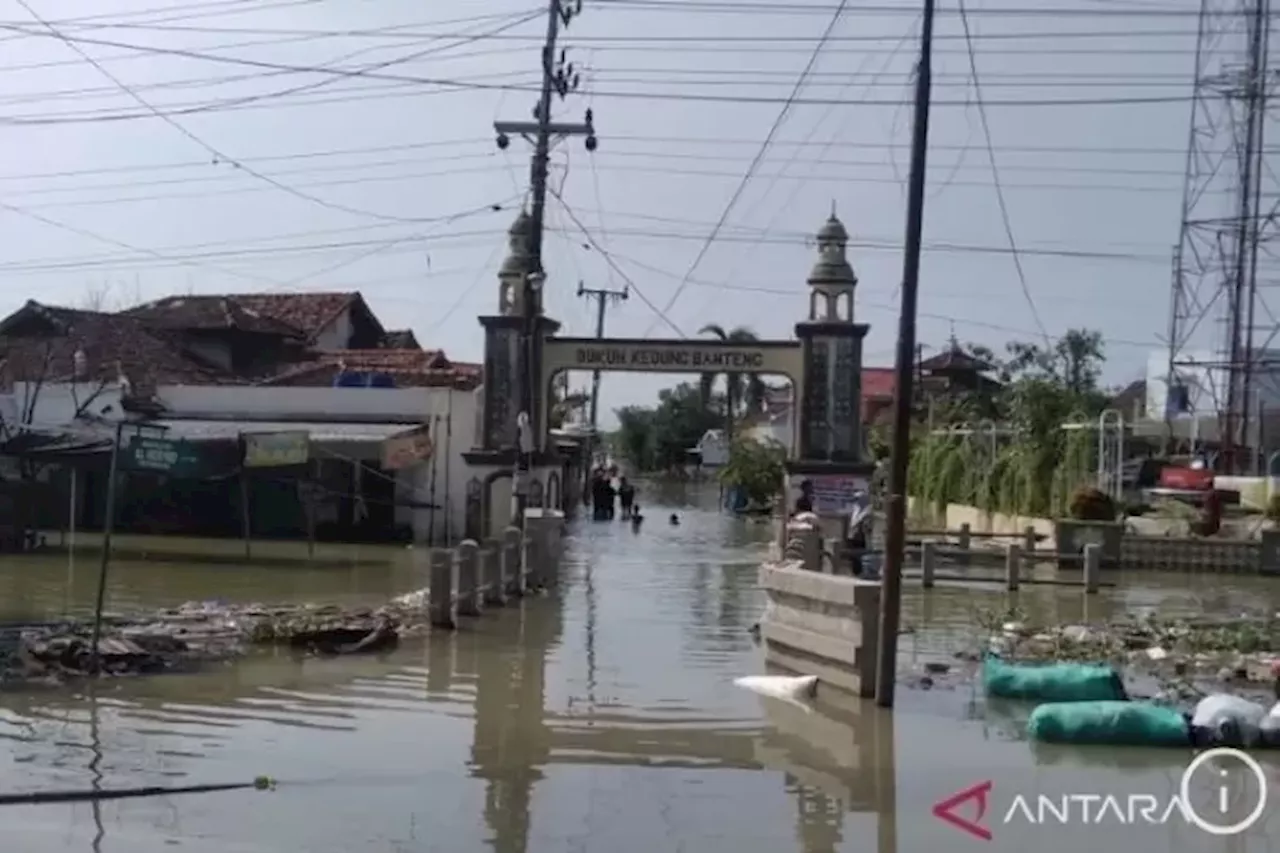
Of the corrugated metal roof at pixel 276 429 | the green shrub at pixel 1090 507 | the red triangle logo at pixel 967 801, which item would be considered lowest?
the red triangle logo at pixel 967 801

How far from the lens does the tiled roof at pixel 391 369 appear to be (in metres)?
41.5

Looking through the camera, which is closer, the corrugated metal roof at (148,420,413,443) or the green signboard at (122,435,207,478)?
the green signboard at (122,435,207,478)

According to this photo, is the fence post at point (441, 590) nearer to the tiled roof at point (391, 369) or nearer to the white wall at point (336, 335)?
the tiled roof at point (391, 369)

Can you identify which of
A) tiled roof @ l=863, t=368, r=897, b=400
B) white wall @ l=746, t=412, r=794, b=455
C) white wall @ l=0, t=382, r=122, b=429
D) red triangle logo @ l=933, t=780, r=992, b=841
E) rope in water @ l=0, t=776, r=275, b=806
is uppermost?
tiled roof @ l=863, t=368, r=897, b=400

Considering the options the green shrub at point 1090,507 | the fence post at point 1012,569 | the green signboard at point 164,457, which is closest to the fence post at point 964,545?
the green shrub at point 1090,507

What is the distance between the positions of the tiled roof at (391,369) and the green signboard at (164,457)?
7969 mm

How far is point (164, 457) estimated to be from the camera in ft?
103

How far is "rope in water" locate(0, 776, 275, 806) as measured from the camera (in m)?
10.3

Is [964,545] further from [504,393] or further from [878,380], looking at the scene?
[878,380]

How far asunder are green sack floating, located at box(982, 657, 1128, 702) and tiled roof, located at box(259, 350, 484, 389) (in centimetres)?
2475

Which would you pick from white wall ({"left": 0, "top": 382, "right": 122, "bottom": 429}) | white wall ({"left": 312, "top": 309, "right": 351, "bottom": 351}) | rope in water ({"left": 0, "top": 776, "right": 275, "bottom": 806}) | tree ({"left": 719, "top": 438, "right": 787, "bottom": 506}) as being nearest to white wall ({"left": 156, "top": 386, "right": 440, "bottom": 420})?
white wall ({"left": 0, "top": 382, "right": 122, "bottom": 429})

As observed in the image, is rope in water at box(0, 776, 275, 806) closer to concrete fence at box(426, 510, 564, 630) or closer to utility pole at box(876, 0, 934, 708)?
utility pole at box(876, 0, 934, 708)

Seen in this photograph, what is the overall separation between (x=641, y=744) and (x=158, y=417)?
25778 mm

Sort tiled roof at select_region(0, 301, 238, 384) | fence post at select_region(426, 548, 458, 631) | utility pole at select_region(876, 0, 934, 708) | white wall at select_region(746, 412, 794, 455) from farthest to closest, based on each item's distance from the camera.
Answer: white wall at select_region(746, 412, 794, 455)
tiled roof at select_region(0, 301, 238, 384)
fence post at select_region(426, 548, 458, 631)
utility pole at select_region(876, 0, 934, 708)
